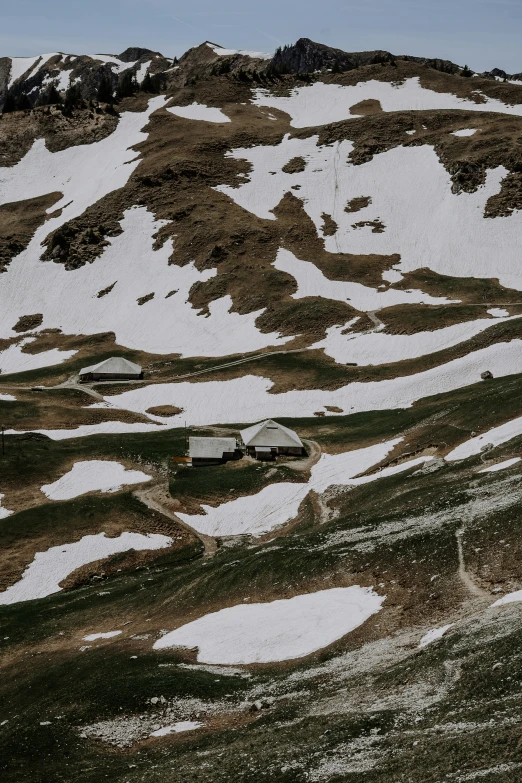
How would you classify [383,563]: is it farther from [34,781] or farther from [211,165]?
Result: [211,165]

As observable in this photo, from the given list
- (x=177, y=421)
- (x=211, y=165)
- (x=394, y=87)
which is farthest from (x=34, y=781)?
(x=394, y=87)

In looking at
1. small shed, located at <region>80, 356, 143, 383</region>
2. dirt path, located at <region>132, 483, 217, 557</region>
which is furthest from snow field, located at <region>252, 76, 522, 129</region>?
dirt path, located at <region>132, 483, 217, 557</region>

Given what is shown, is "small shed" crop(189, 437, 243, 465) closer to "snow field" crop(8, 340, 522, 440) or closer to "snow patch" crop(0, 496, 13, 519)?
"snow field" crop(8, 340, 522, 440)

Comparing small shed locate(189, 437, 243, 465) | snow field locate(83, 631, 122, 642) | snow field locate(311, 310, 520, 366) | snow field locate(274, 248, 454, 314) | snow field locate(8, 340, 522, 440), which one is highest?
snow field locate(274, 248, 454, 314)

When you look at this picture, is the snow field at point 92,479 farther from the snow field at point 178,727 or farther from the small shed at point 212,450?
the snow field at point 178,727

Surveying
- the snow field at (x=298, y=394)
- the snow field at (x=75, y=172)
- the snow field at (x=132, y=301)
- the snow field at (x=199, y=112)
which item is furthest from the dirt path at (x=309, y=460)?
the snow field at (x=199, y=112)
